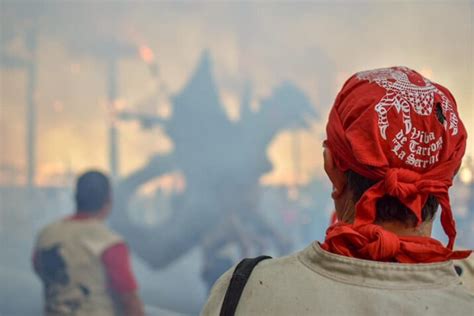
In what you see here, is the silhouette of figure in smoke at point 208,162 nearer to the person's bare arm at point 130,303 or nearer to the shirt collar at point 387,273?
the person's bare arm at point 130,303

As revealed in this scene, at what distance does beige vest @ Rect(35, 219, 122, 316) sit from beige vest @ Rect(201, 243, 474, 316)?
1889 mm

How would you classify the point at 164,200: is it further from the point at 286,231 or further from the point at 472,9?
the point at 472,9

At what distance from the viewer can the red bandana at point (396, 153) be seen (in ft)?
2.08

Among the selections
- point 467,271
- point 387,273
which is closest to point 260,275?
point 387,273

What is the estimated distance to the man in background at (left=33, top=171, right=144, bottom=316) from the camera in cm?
242

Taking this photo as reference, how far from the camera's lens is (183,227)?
11.5ft

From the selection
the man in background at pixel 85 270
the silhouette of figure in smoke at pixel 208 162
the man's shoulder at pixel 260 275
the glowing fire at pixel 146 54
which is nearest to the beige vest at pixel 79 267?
the man in background at pixel 85 270

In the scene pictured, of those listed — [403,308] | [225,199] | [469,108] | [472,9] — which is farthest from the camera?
[225,199]

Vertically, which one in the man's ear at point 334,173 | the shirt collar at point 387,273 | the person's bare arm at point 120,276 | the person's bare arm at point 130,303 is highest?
the man's ear at point 334,173

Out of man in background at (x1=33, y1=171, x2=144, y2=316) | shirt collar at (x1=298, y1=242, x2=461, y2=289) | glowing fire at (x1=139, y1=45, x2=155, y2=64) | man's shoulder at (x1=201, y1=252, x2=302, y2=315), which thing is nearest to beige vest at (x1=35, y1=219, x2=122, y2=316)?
man in background at (x1=33, y1=171, x2=144, y2=316)

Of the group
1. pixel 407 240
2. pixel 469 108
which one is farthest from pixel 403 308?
pixel 469 108

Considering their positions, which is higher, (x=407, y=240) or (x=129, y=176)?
(x=407, y=240)

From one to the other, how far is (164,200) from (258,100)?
96 cm

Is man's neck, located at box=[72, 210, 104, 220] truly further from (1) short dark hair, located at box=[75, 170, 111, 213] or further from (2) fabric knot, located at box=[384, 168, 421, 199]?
(2) fabric knot, located at box=[384, 168, 421, 199]
